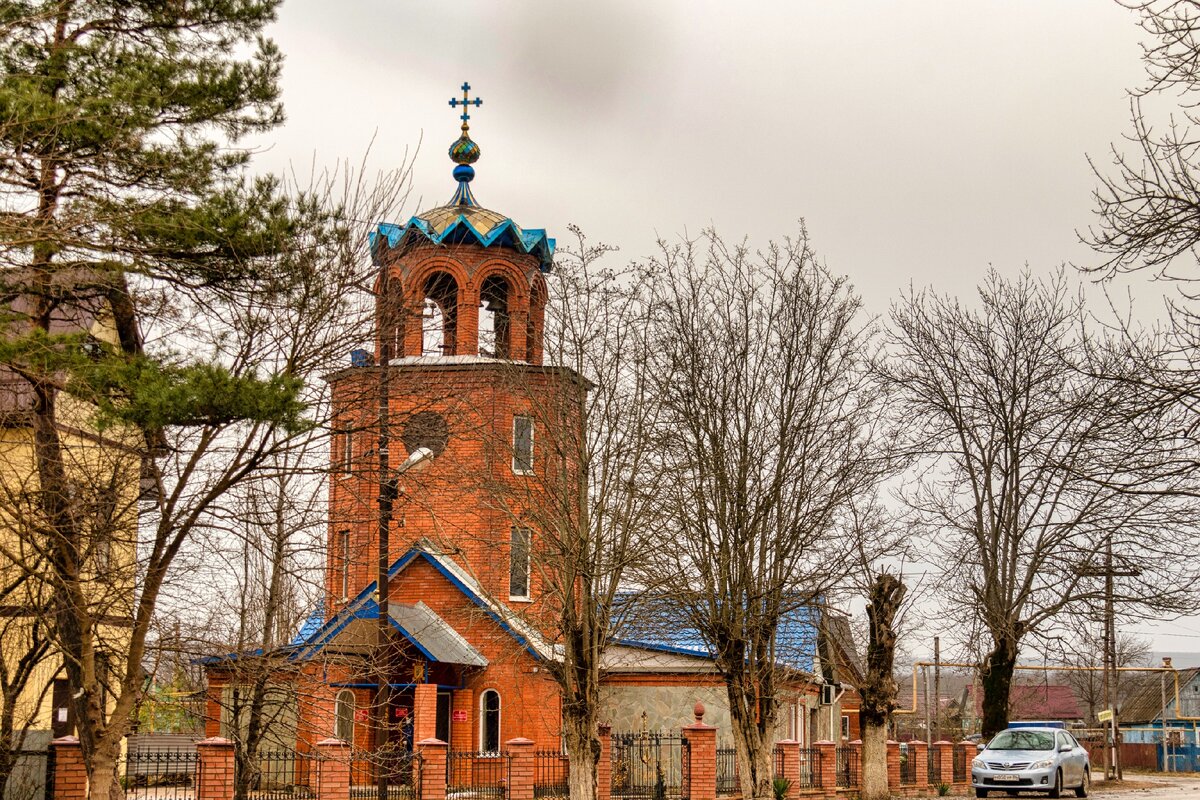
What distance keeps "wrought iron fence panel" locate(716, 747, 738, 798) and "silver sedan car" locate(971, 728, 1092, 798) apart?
4611mm

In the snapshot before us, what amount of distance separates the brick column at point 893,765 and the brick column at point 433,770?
12174 millimetres

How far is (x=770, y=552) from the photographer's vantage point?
22844 millimetres

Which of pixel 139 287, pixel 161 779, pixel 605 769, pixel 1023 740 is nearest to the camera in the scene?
pixel 139 287

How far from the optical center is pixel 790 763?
1053 inches

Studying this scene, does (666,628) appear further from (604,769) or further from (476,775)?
(476,775)

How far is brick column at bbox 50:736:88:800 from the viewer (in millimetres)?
18234

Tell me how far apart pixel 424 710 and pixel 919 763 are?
12433mm

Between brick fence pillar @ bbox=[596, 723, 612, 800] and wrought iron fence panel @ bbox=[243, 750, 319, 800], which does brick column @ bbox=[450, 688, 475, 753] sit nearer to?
wrought iron fence panel @ bbox=[243, 750, 319, 800]

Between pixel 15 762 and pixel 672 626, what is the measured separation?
38.4 feet

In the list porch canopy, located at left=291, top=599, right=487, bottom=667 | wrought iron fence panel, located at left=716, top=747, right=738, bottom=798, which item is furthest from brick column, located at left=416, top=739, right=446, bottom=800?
wrought iron fence panel, located at left=716, top=747, right=738, bottom=798

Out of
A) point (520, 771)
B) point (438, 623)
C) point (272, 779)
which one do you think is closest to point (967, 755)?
point (438, 623)

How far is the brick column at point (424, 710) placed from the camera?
26641 mm

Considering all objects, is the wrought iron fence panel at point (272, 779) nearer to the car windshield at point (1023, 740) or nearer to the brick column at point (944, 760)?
the car windshield at point (1023, 740)

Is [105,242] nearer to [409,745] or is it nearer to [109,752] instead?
[109,752]
